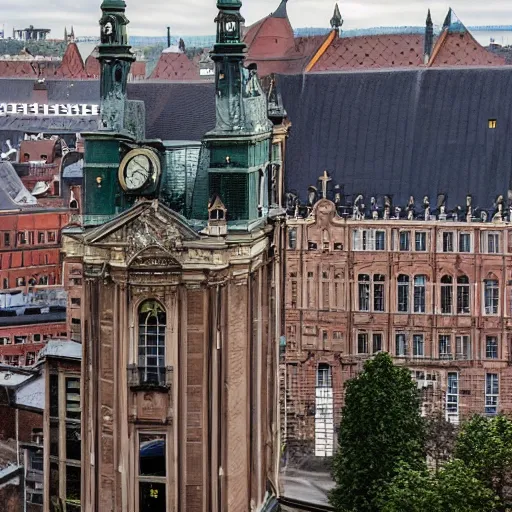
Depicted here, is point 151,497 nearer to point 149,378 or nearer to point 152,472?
point 152,472

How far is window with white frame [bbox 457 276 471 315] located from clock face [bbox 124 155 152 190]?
50.3 metres

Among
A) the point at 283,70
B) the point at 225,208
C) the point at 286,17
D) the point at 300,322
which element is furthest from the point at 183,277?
the point at 286,17

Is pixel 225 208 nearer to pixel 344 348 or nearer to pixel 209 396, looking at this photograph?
pixel 209 396

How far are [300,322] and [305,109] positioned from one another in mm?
A: 16306

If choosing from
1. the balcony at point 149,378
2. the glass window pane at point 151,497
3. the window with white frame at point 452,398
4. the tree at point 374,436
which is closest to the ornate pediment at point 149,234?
the balcony at point 149,378

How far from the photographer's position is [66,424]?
3027 inches

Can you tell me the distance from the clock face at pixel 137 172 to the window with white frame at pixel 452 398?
5091 cm

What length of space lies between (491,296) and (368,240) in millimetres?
9768

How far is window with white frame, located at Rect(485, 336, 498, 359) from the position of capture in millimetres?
110500

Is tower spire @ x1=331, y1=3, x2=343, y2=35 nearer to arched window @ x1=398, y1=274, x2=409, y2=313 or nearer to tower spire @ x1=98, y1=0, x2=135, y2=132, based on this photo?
arched window @ x1=398, y1=274, x2=409, y2=313

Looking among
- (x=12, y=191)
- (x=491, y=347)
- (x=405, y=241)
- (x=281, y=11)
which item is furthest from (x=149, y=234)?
(x=281, y=11)

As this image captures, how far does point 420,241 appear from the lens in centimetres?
11088

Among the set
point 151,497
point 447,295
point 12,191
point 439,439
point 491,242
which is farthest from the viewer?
point 12,191

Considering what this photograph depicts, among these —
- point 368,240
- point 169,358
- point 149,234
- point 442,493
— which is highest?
point 368,240
